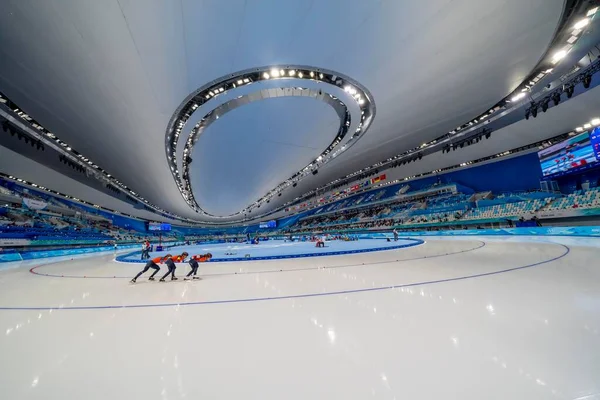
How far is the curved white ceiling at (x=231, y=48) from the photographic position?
19.4 ft

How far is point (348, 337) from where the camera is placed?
8.48ft

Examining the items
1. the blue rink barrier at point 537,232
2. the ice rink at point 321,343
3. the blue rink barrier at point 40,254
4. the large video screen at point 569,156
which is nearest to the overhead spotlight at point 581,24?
the ice rink at point 321,343

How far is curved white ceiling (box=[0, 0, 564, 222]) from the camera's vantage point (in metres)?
5.90

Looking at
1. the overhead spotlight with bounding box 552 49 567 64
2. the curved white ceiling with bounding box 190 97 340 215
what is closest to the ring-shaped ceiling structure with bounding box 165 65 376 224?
the curved white ceiling with bounding box 190 97 340 215

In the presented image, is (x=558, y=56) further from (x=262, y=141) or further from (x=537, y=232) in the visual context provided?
(x=262, y=141)

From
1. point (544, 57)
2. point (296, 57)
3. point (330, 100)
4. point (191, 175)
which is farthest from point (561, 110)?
point (191, 175)

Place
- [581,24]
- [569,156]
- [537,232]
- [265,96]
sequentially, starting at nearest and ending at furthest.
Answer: [581,24], [265,96], [537,232], [569,156]

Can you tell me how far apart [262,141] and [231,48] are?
747cm

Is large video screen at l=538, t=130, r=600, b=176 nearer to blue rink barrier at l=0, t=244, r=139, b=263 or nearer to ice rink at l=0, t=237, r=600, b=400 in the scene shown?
ice rink at l=0, t=237, r=600, b=400

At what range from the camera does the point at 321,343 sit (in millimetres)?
2479

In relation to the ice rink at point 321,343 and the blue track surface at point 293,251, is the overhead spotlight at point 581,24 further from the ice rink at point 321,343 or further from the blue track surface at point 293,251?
the blue track surface at point 293,251

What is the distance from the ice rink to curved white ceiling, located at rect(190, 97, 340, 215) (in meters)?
8.80

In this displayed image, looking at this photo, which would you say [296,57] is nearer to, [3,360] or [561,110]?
[3,360]

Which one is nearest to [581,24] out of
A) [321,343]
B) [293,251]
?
[321,343]
